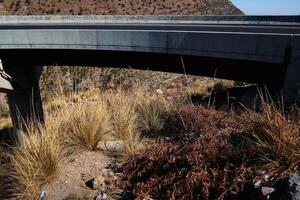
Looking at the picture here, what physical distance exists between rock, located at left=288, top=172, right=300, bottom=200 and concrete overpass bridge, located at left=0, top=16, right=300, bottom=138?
15.7ft

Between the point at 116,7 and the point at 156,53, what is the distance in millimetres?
88928

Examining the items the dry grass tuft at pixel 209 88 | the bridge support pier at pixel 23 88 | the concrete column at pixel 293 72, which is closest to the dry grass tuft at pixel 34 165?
the concrete column at pixel 293 72

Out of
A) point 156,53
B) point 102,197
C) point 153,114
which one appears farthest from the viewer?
point 156,53

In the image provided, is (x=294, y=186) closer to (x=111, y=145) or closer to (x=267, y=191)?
(x=267, y=191)

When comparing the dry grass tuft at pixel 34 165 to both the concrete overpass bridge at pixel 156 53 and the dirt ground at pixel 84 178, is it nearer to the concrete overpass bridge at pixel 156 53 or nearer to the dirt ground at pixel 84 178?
the dirt ground at pixel 84 178

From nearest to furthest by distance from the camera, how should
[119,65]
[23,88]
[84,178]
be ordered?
[84,178] → [119,65] → [23,88]

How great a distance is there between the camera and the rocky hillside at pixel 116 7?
3905 inches

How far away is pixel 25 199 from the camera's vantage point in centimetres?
618

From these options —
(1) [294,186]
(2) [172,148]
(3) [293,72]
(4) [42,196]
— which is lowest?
(3) [293,72]

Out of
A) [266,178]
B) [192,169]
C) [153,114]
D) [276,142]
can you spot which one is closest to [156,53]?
[153,114]

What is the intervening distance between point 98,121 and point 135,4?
98.7m

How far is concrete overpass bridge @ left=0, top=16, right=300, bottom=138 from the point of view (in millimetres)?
11922

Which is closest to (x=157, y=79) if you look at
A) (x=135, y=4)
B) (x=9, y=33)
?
(x=9, y=33)

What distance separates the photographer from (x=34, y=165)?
21.0ft
